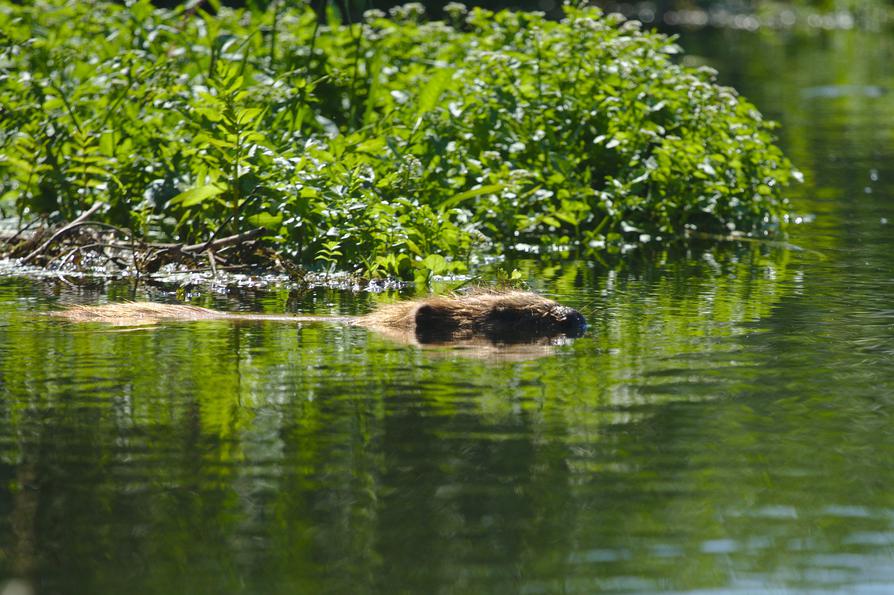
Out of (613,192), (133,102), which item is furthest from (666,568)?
(133,102)

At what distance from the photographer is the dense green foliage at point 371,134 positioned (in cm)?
1291

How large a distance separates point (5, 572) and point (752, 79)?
107 ft

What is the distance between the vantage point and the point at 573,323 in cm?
1009

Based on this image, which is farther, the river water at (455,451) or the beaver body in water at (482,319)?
the beaver body in water at (482,319)

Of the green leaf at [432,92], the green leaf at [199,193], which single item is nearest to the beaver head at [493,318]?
the green leaf at [199,193]

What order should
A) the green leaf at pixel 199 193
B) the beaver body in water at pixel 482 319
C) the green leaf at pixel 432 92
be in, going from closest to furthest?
1. the beaver body in water at pixel 482 319
2. the green leaf at pixel 199 193
3. the green leaf at pixel 432 92

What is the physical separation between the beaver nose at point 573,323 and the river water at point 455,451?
0.14 metres

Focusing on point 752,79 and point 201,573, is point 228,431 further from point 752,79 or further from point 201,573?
point 752,79

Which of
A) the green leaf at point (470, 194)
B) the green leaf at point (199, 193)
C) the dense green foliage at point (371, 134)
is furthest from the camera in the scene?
the green leaf at point (470, 194)

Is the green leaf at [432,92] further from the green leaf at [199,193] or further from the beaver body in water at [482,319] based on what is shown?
the beaver body in water at [482,319]

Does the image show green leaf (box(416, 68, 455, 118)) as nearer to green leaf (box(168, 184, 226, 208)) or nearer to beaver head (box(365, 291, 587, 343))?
green leaf (box(168, 184, 226, 208))

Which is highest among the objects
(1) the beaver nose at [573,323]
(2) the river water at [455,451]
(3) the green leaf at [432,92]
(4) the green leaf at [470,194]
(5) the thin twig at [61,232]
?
(3) the green leaf at [432,92]

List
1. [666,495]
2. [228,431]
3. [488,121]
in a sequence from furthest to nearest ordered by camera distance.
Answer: [488,121], [228,431], [666,495]

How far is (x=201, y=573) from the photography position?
224 inches
